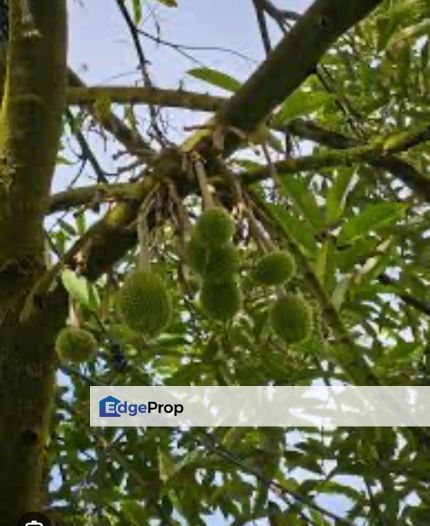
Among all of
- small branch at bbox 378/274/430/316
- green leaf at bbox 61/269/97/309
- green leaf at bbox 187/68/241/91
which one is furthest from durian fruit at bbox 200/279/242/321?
small branch at bbox 378/274/430/316

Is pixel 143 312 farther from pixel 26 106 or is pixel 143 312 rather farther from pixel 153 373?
pixel 153 373

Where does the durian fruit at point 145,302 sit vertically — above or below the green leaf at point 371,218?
below

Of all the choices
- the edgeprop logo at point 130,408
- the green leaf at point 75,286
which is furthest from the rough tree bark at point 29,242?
the edgeprop logo at point 130,408

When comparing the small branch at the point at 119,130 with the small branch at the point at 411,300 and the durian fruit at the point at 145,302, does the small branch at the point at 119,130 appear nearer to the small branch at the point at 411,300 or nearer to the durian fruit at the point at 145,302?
the small branch at the point at 411,300

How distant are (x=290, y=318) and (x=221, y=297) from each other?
79 mm

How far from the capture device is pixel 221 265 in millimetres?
934

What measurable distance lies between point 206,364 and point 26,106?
0.62 metres

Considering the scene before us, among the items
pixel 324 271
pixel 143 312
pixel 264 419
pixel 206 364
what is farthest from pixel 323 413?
pixel 143 312

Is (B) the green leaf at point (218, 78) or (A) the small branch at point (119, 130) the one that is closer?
(B) the green leaf at point (218, 78)

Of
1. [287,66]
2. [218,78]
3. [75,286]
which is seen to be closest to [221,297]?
[75,286]

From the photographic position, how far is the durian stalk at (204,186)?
0.92 m

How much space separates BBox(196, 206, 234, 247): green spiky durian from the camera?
→ 2.96ft

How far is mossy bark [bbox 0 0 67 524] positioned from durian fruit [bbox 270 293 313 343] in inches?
16.4

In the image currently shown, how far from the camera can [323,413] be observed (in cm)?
175
